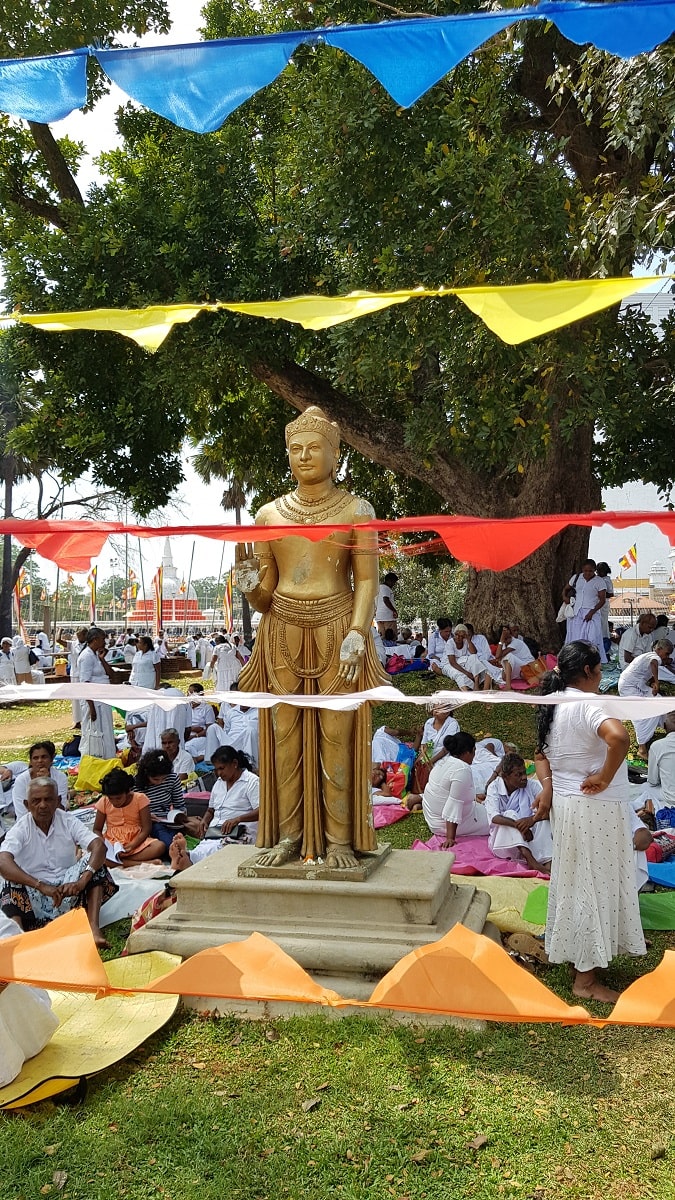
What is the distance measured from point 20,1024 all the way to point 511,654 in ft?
31.7

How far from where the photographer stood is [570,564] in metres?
14.1

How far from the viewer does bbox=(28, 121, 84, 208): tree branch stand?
1241 centimetres

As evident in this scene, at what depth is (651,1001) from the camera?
10.1ft

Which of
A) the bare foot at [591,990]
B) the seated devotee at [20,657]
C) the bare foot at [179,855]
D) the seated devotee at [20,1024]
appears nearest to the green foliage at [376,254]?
the bare foot at [591,990]

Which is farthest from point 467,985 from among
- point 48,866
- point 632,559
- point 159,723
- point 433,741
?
point 632,559

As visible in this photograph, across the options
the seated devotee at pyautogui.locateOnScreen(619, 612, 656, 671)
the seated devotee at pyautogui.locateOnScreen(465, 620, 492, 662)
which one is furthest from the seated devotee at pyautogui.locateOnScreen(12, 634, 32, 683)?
the seated devotee at pyautogui.locateOnScreen(619, 612, 656, 671)

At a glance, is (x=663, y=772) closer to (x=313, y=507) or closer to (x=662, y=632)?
(x=313, y=507)

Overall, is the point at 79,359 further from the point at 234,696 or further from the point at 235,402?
the point at 234,696

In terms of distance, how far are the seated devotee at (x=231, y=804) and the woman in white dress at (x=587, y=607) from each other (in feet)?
22.7

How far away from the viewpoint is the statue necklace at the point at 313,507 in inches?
195

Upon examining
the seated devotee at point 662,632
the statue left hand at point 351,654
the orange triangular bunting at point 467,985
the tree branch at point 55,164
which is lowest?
the orange triangular bunting at point 467,985

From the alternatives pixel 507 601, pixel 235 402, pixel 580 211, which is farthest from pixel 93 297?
pixel 507 601

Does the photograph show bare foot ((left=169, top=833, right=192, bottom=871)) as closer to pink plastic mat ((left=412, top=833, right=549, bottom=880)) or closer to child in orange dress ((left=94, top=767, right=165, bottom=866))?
child in orange dress ((left=94, top=767, right=165, bottom=866))

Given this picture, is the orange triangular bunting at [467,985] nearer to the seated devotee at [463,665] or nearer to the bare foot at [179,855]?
the bare foot at [179,855]
